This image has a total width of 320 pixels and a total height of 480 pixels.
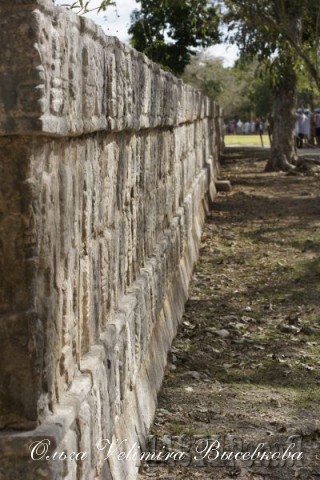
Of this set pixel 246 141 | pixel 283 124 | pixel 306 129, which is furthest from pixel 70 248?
pixel 246 141

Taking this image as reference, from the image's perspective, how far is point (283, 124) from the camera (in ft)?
86.6

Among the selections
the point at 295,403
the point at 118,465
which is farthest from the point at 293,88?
the point at 118,465

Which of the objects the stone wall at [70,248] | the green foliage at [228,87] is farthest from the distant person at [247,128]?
the stone wall at [70,248]

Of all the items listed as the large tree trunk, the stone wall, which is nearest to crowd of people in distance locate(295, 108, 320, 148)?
the large tree trunk

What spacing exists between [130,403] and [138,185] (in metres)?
1.57

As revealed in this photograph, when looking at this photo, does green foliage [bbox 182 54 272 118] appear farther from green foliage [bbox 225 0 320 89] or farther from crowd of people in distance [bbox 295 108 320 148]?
green foliage [bbox 225 0 320 89]

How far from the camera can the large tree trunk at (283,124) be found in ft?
86.3

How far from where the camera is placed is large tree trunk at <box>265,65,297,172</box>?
26.3 m

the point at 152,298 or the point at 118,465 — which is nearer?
the point at 118,465

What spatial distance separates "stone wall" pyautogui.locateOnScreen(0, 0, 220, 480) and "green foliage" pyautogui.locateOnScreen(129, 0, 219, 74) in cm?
1484

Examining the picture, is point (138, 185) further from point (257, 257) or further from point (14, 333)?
point (257, 257)

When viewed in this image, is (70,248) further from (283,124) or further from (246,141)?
(246,141)

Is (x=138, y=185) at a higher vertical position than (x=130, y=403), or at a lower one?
higher

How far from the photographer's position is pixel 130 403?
502cm
